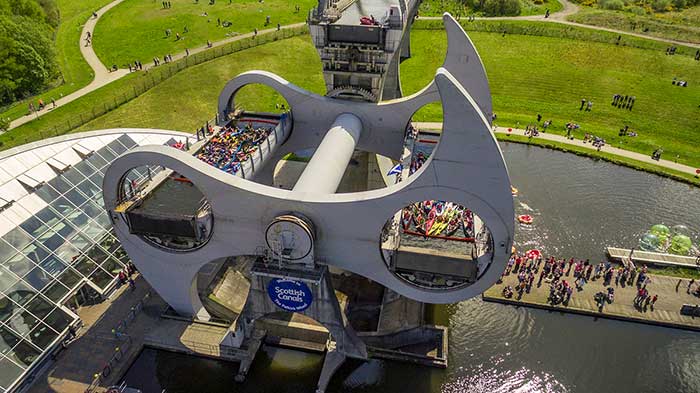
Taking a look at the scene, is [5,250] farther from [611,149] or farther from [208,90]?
[611,149]

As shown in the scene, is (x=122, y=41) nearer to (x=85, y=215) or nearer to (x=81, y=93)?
(x=81, y=93)

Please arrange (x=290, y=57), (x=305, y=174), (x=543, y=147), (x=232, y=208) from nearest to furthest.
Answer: (x=232, y=208)
(x=305, y=174)
(x=543, y=147)
(x=290, y=57)

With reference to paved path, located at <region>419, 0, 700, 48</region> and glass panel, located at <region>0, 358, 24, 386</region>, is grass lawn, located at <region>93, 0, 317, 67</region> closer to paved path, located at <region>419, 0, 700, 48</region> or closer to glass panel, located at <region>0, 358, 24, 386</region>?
paved path, located at <region>419, 0, 700, 48</region>

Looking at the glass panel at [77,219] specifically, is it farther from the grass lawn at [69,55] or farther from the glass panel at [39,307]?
the grass lawn at [69,55]

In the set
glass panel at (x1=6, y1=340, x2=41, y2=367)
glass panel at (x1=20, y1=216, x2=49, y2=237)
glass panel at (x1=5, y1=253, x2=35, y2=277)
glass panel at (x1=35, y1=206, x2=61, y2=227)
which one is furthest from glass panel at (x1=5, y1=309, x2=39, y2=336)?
glass panel at (x1=35, y1=206, x2=61, y2=227)

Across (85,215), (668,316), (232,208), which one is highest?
(232,208)

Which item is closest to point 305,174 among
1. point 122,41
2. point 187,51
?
point 187,51

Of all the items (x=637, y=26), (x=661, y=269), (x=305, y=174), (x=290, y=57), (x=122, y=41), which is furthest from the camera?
(x=637, y=26)
